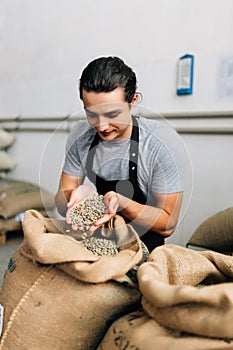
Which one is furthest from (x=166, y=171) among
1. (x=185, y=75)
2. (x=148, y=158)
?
(x=185, y=75)

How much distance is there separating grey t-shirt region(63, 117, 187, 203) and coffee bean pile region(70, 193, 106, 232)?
0.47 ft

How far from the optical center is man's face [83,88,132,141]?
0.84 meters

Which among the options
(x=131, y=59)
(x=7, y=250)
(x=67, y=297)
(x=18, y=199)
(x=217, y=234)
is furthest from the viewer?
(x=18, y=199)

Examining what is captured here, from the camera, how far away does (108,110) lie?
83 cm

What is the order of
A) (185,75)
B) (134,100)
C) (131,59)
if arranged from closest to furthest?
1. (134,100)
2. (185,75)
3. (131,59)

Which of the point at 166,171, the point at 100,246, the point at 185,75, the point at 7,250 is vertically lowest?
the point at 7,250

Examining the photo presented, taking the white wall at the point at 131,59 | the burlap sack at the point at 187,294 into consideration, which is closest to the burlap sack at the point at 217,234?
the white wall at the point at 131,59

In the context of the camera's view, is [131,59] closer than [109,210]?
No

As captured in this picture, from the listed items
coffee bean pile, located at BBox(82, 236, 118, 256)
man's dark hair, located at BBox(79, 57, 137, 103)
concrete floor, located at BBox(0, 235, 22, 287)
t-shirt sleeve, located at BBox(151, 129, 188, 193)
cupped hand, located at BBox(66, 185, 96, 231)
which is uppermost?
man's dark hair, located at BBox(79, 57, 137, 103)

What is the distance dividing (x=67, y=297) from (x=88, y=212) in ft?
0.65

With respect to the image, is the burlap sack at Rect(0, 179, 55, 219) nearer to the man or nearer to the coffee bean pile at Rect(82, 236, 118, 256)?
the man

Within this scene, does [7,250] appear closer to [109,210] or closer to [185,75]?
[185,75]

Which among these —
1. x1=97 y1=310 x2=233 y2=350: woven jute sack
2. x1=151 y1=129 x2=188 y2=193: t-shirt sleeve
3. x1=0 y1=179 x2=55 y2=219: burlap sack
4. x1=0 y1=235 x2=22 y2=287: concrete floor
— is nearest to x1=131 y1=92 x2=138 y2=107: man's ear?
x1=151 y1=129 x2=188 y2=193: t-shirt sleeve

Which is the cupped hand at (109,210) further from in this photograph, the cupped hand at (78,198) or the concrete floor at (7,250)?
the concrete floor at (7,250)
